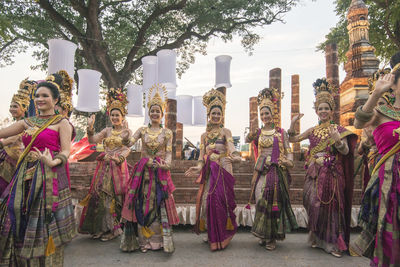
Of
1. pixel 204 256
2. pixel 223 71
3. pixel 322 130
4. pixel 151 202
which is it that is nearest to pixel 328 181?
pixel 322 130

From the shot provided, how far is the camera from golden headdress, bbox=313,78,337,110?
12.7 feet

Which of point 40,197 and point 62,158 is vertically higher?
point 62,158

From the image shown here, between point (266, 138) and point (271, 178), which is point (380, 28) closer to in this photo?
point (266, 138)

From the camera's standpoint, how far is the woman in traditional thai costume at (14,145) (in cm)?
336

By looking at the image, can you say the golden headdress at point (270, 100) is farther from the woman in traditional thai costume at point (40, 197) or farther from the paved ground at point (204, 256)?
the woman in traditional thai costume at point (40, 197)

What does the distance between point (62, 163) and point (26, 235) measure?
2.16ft

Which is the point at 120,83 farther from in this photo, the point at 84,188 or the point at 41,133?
the point at 41,133

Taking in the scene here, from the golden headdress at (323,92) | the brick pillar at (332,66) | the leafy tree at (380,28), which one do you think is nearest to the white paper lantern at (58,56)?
the golden headdress at (323,92)

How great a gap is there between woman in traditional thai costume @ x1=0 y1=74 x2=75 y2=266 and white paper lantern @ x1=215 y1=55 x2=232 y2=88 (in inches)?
261

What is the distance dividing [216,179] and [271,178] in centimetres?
77

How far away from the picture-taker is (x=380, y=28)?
1154 cm

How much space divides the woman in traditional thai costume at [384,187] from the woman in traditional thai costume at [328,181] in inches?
46.3

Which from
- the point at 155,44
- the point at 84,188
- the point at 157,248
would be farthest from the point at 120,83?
the point at 157,248

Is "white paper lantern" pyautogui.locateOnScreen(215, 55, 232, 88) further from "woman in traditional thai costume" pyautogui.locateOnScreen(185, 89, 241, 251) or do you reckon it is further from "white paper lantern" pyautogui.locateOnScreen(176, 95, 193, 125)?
"woman in traditional thai costume" pyautogui.locateOnScreen(185, 89, 241, 251)
